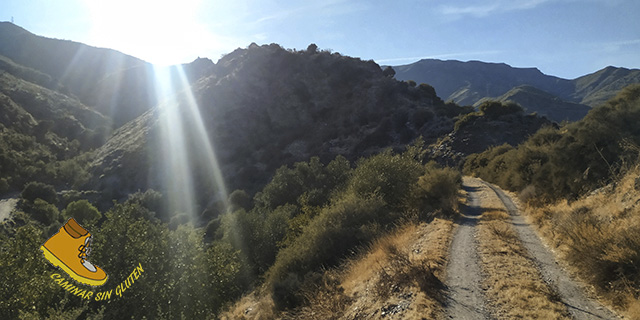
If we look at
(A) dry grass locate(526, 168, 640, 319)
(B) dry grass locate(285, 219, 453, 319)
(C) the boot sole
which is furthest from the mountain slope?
(C) the boot sole

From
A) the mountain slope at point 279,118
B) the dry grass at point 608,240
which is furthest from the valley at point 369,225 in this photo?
the mountain slope at point 279,118

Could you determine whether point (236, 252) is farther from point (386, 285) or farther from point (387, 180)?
point (387, 180)

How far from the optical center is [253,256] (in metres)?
26.9

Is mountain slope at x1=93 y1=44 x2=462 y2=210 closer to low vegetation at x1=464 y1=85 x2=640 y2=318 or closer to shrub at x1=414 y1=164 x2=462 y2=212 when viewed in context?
shrub at x1=414 y1=164 x2=462 y2=212

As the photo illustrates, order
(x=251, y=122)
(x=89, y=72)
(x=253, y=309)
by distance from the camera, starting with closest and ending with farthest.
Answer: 1. (x=253, y=309)
2. (x=251, y=122)
3. (x=89, y=72)

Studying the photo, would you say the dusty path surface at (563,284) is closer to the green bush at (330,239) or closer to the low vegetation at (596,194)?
the low vegetation at (596,194)

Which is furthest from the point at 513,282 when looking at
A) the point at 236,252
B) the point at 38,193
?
the point at 38,193

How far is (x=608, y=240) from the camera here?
334 inches

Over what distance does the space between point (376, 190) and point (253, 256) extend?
39.1 ft

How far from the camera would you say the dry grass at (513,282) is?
737cm

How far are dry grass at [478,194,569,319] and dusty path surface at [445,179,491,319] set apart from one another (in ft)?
0.86

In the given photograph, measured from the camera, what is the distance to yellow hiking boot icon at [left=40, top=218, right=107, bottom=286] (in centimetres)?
721

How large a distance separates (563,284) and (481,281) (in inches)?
77.7

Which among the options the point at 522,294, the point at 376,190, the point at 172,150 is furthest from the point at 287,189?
the point at 172,150
